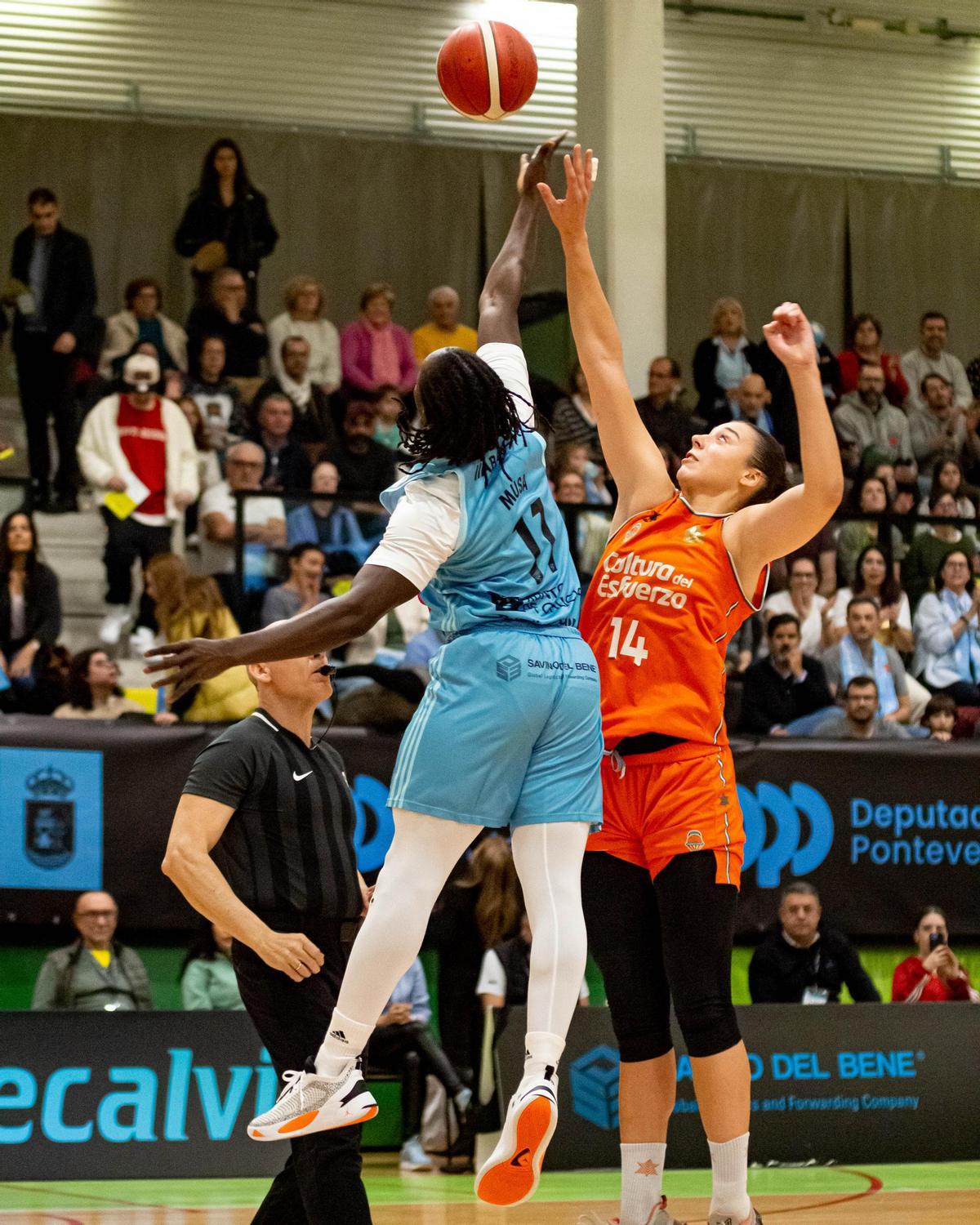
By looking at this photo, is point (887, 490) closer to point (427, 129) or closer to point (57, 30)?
point (427, 129)

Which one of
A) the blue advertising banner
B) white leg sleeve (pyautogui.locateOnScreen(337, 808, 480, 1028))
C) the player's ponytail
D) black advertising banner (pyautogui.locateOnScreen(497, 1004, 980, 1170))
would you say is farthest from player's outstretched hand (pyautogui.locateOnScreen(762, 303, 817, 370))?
the blue advertising banner

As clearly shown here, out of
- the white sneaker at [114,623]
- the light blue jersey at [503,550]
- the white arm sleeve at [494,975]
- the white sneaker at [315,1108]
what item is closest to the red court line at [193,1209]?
the white arm sleeve at [494,975]

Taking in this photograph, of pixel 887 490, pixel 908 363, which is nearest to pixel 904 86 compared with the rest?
pixel 908 363

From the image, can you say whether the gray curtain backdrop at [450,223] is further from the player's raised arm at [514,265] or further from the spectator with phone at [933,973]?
the player's raised arm at [514,265]

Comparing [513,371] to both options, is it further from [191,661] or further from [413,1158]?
[413,1158]

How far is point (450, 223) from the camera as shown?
17.7 m

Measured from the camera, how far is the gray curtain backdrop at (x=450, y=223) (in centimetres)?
1667

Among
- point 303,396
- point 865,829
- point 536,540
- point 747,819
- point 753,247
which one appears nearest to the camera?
point 536,540

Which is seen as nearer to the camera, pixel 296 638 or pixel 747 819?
pixel 296 638

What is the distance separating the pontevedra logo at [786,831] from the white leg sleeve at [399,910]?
6.34m

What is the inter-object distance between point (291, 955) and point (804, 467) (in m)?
1.87

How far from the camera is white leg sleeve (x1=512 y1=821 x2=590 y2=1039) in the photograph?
431cm

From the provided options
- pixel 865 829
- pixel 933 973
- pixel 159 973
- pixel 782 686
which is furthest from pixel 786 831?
pixel 159 973

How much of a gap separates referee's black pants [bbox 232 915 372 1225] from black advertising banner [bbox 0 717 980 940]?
4812 mm
